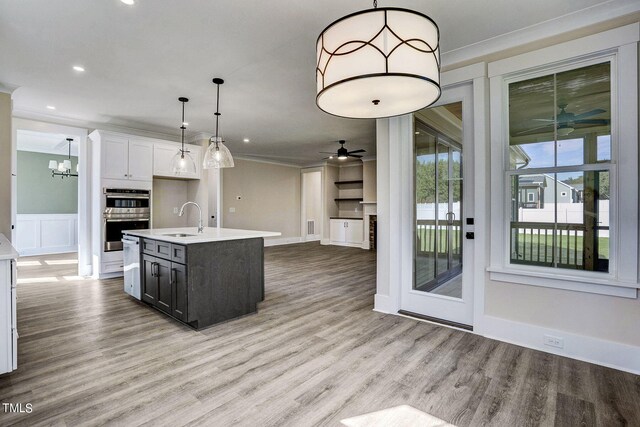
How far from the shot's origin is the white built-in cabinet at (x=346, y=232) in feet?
29.4

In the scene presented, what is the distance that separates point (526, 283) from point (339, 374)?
5.72ft

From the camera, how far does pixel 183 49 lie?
289cm

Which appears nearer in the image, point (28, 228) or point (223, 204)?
point (28, 228)

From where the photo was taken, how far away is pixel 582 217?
94.8 inches

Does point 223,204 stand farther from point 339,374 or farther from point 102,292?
point 339,374

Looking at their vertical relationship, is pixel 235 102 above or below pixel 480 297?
above

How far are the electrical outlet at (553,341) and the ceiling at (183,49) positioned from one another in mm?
2502

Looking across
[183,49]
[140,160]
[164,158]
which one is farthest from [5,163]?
[183,49]

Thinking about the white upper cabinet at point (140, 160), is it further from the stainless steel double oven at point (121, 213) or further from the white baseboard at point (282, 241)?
the white baseboard at point (282, 241)

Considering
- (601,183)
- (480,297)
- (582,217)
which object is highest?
(601,183)

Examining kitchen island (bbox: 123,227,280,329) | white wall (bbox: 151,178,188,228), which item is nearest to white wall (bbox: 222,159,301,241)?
white wall (bbox: 151,178,188,228)

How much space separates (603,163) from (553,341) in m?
1.43

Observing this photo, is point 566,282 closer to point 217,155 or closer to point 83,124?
point 217,155

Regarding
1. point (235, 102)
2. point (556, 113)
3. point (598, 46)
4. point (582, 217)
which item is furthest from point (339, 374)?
point (235, 102)
